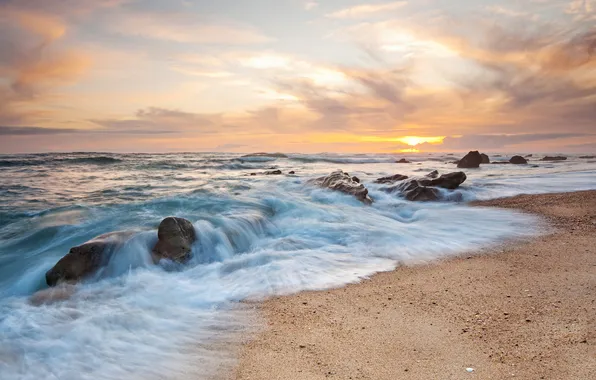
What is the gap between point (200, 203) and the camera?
27.2 ft

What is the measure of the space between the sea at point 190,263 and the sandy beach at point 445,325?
347 mm

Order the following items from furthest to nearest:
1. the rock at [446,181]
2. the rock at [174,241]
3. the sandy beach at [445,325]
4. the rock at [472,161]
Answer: the rock at [472,161]
the rock at [446,181]
the rock at [174,241]
the sandy beach at [445,325]

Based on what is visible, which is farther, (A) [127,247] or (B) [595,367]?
(A) [127,247]

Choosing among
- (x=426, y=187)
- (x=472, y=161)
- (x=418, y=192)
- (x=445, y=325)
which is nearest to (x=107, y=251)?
(x=445, y=325)

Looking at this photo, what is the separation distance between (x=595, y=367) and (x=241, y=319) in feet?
8.01

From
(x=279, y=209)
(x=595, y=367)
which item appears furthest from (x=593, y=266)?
(x=279, y=209)

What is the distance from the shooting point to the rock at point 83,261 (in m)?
4.28

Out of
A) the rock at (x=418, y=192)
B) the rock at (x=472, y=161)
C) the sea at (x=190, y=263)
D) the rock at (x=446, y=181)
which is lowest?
the sea at (x=190, y=263)

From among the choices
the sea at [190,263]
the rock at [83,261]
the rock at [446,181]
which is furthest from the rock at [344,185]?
the rock at [83,261]

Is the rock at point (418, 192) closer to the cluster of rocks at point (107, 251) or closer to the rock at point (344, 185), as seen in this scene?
the rock at point (344, 185)

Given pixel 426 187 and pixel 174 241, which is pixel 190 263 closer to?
pixel 174 241

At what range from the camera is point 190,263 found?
4891 mm

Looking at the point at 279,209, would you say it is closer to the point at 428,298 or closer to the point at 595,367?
the point at 428,298

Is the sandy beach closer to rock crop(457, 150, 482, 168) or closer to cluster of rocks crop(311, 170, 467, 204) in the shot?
cluster of rocks crop(311, 170, 467, 204)
